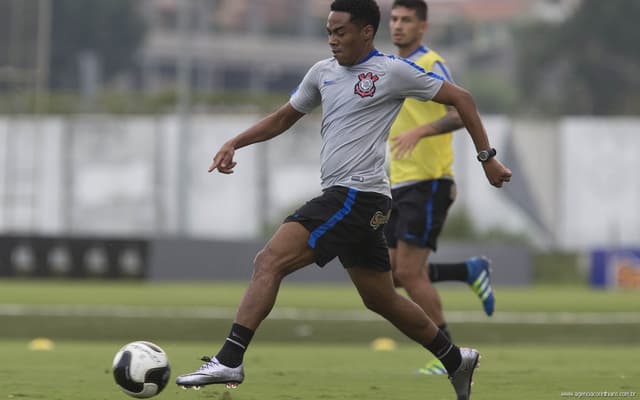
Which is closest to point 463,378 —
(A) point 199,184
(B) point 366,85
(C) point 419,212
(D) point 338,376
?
(B) point 366,85

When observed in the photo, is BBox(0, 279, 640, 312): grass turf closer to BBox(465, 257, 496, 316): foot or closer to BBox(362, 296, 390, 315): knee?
BBox(465, 257, 496, 316): foot

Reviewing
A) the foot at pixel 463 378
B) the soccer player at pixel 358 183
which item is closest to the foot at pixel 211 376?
the soccer player at pixel 358 183

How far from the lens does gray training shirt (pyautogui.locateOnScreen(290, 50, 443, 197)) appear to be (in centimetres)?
738

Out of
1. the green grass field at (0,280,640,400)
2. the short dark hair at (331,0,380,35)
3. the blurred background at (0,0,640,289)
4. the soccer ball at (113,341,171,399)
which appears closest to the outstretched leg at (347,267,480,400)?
the green grass field at (0,280,640,400)

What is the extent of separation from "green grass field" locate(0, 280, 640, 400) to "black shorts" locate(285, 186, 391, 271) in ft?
2.87

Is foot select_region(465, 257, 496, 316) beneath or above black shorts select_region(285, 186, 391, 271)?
beneath

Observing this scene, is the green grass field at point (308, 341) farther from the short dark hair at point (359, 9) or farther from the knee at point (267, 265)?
the short dark hair at point (359, 9)

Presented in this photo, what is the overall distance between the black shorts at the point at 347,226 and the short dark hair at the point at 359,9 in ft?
2.89

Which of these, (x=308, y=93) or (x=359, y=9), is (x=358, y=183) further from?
(x=359, y=9)

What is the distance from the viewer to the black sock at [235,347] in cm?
710

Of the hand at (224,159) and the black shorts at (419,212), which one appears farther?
the black shorts at (419,212)

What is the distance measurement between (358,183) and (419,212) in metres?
2.90

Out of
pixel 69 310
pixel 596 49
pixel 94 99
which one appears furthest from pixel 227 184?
pixel 596 49

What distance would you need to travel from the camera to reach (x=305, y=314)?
20.4m
